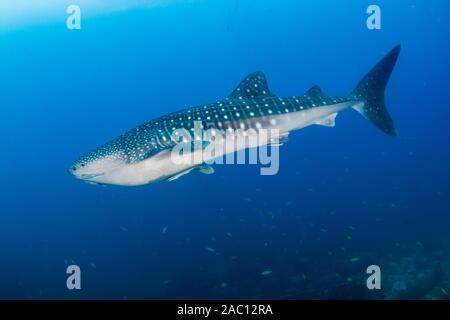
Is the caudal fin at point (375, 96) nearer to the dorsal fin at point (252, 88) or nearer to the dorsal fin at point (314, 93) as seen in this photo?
the dorsal fin at point (314, 93)

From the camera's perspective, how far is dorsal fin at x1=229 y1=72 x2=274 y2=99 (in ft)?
27.2

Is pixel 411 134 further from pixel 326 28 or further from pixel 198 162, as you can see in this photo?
pixel 198 162

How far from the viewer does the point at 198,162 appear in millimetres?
7340

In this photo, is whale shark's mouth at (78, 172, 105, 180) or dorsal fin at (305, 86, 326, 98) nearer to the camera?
whale shark's mouth at (78, 172, 105, 180)

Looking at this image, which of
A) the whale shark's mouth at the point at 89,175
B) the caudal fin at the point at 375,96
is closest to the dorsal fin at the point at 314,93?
the caudal fin at the point at 375,96

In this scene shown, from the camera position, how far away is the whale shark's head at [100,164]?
23.4 feet

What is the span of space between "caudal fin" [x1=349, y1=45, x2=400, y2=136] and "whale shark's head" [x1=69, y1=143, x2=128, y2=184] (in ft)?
18.0

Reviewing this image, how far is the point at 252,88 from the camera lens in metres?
8.30

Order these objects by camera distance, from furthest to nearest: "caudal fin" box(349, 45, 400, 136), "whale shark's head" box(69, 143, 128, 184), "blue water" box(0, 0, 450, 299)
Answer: "blue water" box(0, 0, 450, 299) < "caudal fin" box(349, 45, 400, 136) < "whale shark's head" box(69, 143, 128, 184)

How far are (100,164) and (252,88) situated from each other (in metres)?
3.74

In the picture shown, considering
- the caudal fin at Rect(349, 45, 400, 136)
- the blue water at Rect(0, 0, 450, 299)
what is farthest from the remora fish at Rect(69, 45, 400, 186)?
the blue water at Rect(0, 0, 450, 299)

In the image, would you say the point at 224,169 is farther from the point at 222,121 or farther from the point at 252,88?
the point at 222,121

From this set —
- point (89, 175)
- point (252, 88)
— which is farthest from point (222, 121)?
point (89, 175)

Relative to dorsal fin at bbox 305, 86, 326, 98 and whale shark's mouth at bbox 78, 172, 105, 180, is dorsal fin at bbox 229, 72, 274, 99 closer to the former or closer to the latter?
dorsal fin at bbox 305, 86, 326, 98
